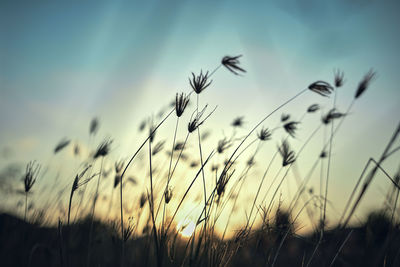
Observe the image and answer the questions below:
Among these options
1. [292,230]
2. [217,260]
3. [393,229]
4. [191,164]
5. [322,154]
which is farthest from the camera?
[191,164]

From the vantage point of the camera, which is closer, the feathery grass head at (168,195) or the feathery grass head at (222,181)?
the feathery grass head at (222,181)

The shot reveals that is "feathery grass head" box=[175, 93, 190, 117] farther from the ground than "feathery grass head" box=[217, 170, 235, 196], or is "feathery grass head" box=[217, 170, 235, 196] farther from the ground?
"feathery grass head" box=[175, 93, 190, 117]

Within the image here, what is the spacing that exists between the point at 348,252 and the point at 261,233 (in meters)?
3.24

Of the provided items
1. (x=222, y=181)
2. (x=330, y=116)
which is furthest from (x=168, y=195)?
(x=330, y=116)

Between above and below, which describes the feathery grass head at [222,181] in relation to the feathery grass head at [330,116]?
below

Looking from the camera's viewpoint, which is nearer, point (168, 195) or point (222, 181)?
point (222, 181)

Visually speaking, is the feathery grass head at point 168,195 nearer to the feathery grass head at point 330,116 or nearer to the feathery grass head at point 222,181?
the feathery grass head at point 222,181

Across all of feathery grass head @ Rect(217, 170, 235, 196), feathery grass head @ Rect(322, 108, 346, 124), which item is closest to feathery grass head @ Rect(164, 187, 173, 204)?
feathery grass head @ Rect(217, 170, 235, 196)

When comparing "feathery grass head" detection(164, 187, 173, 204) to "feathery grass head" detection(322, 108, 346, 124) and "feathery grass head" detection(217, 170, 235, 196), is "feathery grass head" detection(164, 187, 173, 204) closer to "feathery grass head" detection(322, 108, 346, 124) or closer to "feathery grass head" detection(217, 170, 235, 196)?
"feathery grass head" detection(217, 170, 235, 196)

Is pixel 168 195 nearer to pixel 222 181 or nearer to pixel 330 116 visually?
pixel 222 181

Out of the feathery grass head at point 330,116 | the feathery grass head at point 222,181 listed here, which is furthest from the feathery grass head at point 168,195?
the feathery grass head at point 330,116

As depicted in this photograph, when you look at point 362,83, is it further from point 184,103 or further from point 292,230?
point 184,103

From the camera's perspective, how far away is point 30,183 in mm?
1493

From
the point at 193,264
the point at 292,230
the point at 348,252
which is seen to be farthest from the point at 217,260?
the point at 348,252
